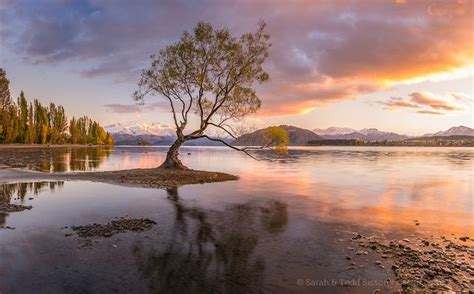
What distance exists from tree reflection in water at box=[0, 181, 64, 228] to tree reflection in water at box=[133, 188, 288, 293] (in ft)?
37.2

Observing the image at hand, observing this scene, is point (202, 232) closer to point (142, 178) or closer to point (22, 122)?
point (142, 178)

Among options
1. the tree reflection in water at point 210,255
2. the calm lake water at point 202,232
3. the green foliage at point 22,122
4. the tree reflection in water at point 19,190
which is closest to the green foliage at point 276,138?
the calm lake water at point 202,232

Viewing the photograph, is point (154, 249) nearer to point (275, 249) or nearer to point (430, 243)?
point (275, 249)

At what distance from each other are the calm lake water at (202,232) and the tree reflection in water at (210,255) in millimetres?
39

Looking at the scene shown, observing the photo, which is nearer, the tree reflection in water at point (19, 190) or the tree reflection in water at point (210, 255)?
the tree reflection in water at point (210, 255)

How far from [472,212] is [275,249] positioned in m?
18.0

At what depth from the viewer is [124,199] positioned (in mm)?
25531

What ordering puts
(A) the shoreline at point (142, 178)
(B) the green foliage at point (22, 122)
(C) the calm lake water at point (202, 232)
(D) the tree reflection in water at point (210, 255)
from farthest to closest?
1. (B) the green foliage at point (22, 122)
2. (A) the shoreline at point (142, 178)
3. (C) the calm lake water at point (202, 232)
4. (D) the tree reflection in water at point (210, 255)

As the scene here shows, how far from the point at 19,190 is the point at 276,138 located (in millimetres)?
32022

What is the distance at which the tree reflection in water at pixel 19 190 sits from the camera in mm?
23703

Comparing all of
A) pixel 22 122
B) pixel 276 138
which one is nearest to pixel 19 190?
pixel 276 138

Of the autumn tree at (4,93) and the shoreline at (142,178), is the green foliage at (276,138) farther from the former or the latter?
the autumn tree at (4,93)

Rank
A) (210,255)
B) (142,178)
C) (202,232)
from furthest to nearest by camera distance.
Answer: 1. (142,178)
2. (202,232)
3. (210,255)

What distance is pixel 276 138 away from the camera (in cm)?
4753
